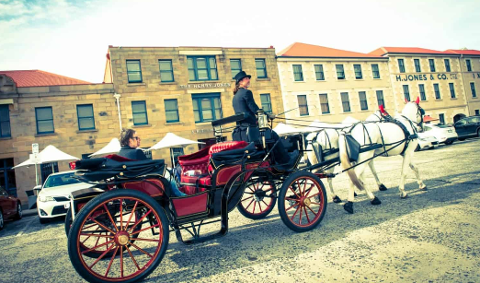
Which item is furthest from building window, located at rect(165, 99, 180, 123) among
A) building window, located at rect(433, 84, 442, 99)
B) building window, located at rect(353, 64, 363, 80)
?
building window, located at rect(433, 84, 442, 99)

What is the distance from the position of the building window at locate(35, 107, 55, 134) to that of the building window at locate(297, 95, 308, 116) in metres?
18.1

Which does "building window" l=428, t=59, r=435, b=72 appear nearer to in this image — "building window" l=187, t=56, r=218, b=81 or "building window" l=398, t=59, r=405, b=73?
"building window" l=398, t=59, r=405, b=73

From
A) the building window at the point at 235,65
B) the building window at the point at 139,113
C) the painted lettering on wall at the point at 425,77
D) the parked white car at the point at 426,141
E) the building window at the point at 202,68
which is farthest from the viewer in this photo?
A: the painted lettering on wall at the point at 425,77

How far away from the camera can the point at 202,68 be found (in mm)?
20578

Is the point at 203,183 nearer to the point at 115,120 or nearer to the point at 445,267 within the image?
the point at 445,267

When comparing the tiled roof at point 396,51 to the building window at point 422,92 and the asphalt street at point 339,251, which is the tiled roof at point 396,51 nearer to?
the building window at point 422,92

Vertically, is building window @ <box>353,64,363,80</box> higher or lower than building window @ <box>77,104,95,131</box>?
higher

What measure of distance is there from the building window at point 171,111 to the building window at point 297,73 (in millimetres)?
10517

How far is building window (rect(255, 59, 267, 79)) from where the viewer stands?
72.6 ft

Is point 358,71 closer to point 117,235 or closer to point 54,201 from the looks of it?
point 54,201

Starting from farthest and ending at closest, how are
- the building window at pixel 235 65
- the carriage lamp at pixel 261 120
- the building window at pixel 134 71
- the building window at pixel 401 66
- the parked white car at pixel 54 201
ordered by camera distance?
1. the building window at pixel 401 66
2. the building window at pixel 235 65
3. the building window at pixel 134 71
4. the parked white car at pixel 54 201
5. the carriage lamp at pixel 261 120

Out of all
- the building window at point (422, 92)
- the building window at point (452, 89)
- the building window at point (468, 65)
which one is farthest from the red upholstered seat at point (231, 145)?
the building window at point (468, 65)

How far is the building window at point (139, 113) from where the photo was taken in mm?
18219


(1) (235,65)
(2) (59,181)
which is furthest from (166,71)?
(2) (59,181)
